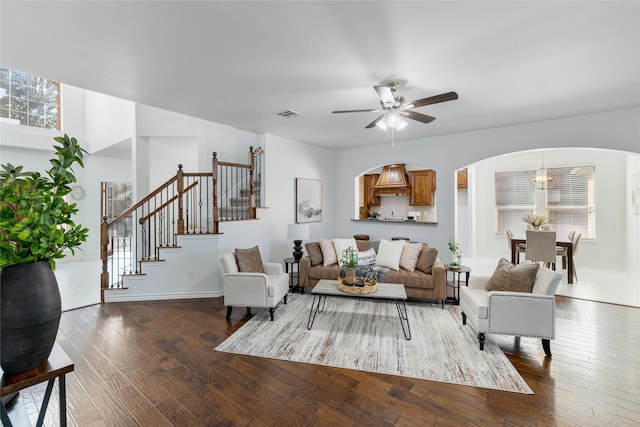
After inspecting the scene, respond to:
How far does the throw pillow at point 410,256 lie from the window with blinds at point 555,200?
176 inches

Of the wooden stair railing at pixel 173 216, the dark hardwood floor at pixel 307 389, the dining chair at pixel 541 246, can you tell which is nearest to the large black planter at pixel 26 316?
the dark hardwood floor at pixel 307 389

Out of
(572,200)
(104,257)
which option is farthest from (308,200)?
(572,200)

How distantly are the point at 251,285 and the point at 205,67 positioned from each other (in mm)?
2496

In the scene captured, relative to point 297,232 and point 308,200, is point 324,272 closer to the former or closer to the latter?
point 297,232

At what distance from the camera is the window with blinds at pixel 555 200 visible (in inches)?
255

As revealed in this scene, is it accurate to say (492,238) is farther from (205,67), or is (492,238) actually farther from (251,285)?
(205,67)

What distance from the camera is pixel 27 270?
119cm

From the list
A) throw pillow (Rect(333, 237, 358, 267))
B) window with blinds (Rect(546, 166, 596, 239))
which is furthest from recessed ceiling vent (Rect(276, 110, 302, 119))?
window with blinds (Rect(546, 166, 596, 239))

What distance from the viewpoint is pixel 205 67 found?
8.75 ft

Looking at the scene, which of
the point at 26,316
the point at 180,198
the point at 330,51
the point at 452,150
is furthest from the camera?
the point at 452,150

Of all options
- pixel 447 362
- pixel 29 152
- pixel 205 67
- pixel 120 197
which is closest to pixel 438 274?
pixel 447 362

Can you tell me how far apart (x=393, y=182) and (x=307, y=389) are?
6.35 m

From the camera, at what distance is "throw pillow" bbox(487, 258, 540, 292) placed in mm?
2934

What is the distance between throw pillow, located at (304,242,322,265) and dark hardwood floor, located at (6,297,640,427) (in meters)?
1.89
